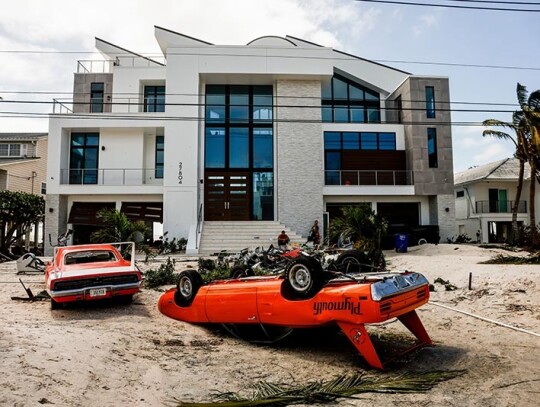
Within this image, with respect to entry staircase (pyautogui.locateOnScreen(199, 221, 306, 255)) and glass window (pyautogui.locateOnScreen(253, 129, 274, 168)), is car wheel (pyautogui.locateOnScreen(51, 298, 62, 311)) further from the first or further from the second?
glass window (pyautogui.locateOnScreen(253, 129, 274, 168))

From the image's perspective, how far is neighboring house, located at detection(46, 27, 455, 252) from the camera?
23203 millimetres

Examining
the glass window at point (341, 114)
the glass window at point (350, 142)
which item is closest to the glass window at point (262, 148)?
the glass window at point (341, 114)

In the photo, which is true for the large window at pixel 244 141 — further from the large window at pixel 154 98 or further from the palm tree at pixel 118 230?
the palm tree at pixel 118 230

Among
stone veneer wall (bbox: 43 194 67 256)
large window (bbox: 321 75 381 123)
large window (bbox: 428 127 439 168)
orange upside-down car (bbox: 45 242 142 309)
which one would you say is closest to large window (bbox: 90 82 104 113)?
stone veneer wall (bbox: 43 194 67 256)

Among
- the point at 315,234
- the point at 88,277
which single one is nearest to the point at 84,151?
the point at 315,234

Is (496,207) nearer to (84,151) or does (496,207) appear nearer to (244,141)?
(244,141)

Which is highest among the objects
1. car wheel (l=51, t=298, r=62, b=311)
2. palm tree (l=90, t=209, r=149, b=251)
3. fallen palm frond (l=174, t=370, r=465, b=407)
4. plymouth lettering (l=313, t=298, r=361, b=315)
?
palm tree (l=90, t=209, r=149, b=251)

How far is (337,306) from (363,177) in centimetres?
2022

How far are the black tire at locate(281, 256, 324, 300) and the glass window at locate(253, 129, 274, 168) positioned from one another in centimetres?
1862

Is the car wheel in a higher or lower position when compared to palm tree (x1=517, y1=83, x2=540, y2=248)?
lower

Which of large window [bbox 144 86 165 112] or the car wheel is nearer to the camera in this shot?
the car wheel

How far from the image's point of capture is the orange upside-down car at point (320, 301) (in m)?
5.12

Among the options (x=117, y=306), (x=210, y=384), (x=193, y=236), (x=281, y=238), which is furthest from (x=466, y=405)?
(x=193, y=236)

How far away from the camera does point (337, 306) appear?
5.25 m
